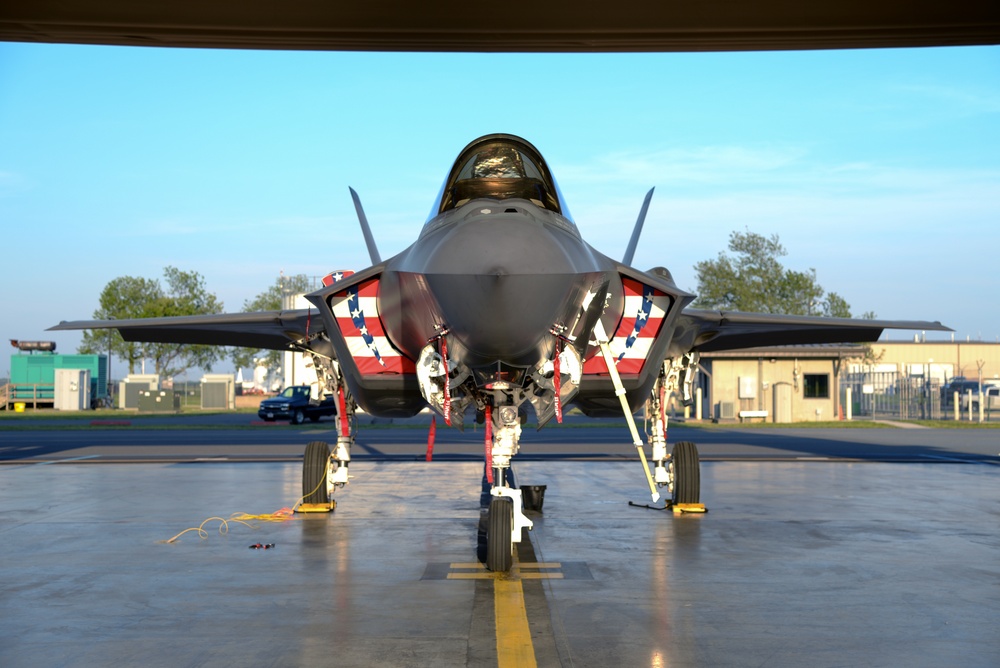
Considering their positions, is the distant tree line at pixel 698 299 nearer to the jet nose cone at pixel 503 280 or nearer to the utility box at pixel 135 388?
the utility box at pixel 135 388

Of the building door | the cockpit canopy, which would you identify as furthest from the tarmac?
the building door

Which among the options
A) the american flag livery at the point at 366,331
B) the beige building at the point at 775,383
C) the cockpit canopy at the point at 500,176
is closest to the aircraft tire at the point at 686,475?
the american flag livery at the point at 366,331

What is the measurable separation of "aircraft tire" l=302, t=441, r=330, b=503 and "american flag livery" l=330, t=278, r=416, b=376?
372 centimetres

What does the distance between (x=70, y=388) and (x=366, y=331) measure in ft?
169

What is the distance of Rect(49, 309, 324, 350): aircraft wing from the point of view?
12.1 meters

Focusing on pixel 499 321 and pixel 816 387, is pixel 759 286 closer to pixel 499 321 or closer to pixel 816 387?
pixel 816 387

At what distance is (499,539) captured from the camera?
8.17 metres

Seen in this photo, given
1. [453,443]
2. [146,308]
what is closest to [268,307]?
[146,308]

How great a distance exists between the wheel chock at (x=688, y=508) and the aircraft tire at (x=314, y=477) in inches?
185

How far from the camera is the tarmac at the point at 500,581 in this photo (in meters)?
5.77

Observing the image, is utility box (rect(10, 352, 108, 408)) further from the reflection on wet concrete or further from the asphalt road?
the reflection on wet concrete

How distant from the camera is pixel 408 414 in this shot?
1036 cm

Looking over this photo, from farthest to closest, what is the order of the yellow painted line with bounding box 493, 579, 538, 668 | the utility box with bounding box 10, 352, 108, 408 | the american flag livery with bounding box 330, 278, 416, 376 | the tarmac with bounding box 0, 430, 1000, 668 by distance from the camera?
the utility box with bounding box 10, 352, 108, 408
the american flag livery with bounding box 330, 278, 416, 376
the tarmac with bounding box 0, 430, 1000, 668
the yellow painted line with bounding box 493, 579, 538, 668

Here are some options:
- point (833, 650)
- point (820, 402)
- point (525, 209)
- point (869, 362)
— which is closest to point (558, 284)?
point (525, 209)
